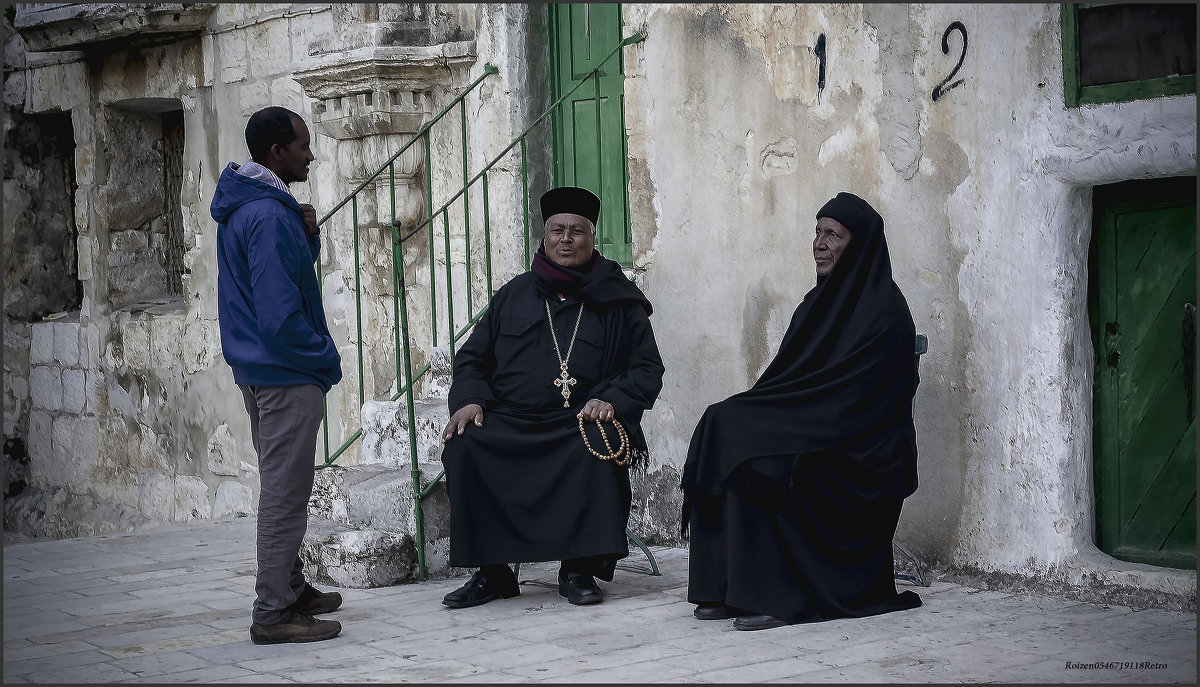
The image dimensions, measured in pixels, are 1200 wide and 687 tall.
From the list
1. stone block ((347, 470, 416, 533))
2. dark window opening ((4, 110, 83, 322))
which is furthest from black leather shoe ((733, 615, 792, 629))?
dark window opening ((4, 110, 83, 322))

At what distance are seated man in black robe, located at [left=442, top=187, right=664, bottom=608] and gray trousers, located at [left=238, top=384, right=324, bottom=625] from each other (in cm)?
74

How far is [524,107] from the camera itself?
23.2ft

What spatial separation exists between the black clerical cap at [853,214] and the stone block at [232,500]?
192 inches

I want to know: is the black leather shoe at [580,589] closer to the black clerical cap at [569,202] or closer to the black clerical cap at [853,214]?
the black clerical cap at [569,202]

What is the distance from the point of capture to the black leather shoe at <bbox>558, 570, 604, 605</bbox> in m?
5.08

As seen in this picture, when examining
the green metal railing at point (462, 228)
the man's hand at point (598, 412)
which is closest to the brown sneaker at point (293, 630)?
the man's hand at point (598, 412)

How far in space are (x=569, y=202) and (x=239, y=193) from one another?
1317 millimetres

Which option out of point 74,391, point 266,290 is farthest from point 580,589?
point 74,391

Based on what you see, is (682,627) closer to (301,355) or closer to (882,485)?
(882,485)

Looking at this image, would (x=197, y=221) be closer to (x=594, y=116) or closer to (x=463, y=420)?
(x=594, y=116)

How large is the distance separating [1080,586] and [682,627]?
1425 millimetres

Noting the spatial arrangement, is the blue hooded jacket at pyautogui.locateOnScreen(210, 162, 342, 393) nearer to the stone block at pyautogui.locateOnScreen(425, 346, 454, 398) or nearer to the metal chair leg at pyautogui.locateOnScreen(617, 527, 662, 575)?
the metal chair leg at pyautogui.locateOnScreen(617, 527, 662, 575)

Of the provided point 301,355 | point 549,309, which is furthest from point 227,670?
point 549,309

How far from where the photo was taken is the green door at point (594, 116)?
6777 millimetres
